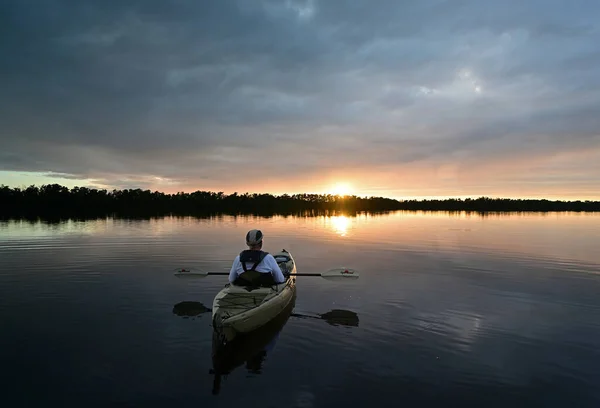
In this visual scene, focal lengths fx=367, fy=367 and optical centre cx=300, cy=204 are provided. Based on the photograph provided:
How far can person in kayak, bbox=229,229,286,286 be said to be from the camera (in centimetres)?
1038

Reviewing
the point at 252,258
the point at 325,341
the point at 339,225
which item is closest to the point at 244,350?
the point at 325,341

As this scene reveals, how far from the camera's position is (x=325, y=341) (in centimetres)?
990

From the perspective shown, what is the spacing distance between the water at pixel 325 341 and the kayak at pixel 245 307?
73cm

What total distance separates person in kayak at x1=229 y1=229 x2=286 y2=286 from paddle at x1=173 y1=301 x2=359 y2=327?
2.14 meters

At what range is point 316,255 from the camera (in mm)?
26656

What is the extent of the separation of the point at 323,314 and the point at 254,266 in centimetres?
338

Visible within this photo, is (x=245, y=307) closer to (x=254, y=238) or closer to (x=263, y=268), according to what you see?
(x=263, y=268)

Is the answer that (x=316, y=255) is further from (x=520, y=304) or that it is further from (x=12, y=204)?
(x=12, y=204)

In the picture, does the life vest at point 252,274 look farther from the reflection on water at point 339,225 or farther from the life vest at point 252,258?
the reflection on water at point 339,225

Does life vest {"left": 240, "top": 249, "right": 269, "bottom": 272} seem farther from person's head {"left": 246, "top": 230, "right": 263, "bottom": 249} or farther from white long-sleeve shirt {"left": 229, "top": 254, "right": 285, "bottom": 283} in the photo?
person's head {"left": 246, "top": 230, "right": 263, "bottom": 249}

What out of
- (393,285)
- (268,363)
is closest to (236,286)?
(268,363)

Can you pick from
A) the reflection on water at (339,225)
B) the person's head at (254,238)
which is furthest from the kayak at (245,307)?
the reflection on water at (339,225)

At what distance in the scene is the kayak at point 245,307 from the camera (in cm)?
858

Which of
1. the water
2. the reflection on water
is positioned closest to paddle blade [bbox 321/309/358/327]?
the water
